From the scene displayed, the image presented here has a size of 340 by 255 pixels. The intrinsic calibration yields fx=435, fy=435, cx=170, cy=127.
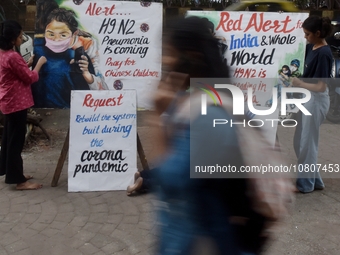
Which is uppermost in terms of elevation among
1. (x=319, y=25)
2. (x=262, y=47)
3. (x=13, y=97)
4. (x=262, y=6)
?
(x=262, y=6)

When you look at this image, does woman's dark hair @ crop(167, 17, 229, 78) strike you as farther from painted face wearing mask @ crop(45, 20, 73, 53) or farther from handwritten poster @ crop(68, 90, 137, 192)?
painted face wearing mask @ crop(45, 20, 73, 53)

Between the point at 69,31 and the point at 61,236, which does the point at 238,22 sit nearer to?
the point at 69,31

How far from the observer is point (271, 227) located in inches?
79.9

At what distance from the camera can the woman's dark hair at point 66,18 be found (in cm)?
506

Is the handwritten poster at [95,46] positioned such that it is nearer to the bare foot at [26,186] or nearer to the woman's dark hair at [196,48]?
the bare foot at [26,186]

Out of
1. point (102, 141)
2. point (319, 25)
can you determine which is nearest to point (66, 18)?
point (102, 141)

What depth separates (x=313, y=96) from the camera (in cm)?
455

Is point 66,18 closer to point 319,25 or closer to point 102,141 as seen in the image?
point 102,141

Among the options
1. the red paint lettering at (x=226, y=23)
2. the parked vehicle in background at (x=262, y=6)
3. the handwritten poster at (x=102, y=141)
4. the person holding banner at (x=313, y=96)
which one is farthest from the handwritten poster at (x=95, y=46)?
the parked vehicle in background at (x=262, y=6)

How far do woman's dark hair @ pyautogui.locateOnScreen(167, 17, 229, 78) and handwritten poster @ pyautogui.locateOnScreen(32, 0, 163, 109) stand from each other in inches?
123

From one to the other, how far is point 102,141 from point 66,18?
62.9 inches

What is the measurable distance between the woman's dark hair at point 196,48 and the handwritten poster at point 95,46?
313 cm

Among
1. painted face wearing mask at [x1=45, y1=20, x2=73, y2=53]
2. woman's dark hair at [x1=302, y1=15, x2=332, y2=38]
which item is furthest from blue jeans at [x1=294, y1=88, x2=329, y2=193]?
painted face wearing mask at [x1=45, y1=20, x2=73, y2=53]

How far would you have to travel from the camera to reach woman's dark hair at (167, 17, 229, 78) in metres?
2.00
